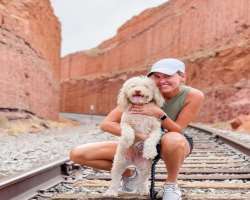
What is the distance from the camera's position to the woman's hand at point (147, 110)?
13.2 ft

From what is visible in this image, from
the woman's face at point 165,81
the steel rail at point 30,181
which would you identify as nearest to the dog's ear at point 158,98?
the woman's face at point 165,81

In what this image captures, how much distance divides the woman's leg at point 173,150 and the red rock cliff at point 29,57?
16.4 metres

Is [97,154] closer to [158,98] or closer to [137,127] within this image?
[137,127]

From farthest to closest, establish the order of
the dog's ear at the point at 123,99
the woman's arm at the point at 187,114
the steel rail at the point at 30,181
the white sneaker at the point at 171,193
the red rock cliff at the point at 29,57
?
the red rock cliff at the point at 29,57 < the steel rail at the point at 30,181 < the woman's arm at the point at 187,114 < the white sneaker at the point at 171,193 < the dog's ear at the point at 123,99

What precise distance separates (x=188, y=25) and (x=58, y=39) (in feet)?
55.2

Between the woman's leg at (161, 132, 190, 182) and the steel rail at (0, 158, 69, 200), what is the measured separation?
4.54 ft

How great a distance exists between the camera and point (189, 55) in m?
43.6

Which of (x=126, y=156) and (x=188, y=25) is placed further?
(x=188, y=25)

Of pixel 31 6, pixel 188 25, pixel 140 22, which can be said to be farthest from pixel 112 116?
pixel 140 22

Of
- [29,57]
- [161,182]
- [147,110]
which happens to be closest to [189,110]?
[147,110]

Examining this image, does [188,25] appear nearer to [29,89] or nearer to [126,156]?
[29,89]

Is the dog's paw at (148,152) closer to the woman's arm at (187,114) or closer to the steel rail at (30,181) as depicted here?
the woman's arm at (187,114)

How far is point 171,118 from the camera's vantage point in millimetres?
4484

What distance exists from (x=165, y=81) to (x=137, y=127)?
0.47m
